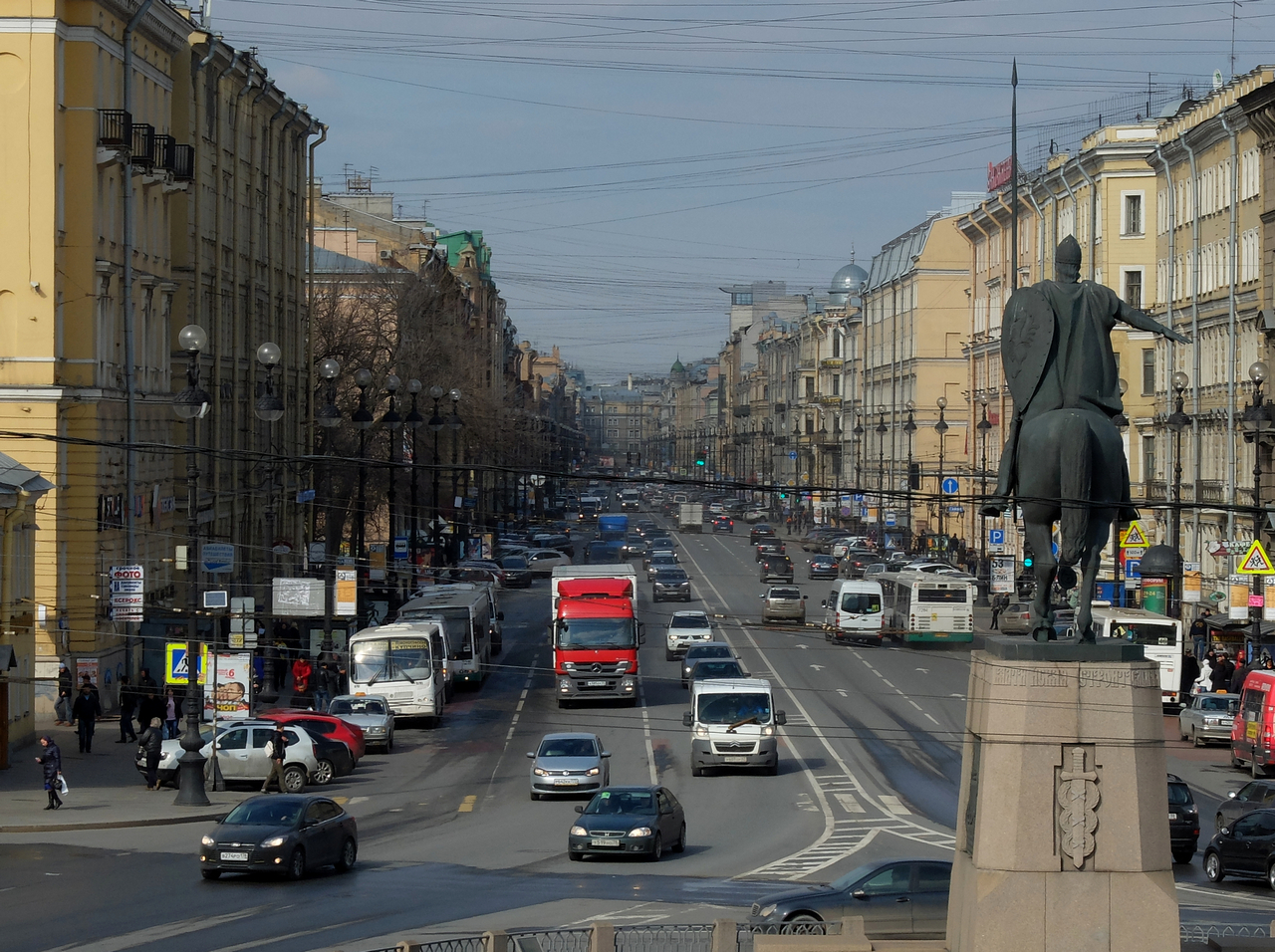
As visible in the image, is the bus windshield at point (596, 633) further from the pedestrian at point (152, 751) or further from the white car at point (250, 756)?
the pedestrian at point (152, 751)

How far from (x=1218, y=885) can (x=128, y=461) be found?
104ft

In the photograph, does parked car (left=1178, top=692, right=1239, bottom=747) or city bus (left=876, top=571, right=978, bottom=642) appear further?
city bus (left=876, top=571, right=978, bottom=642)

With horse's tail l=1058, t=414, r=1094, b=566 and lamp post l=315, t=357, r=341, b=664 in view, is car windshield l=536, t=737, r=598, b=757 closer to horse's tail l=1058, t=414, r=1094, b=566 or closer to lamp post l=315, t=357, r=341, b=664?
lamp post l=315, t=357, r=341, b=664

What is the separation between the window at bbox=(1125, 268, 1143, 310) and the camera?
72688 mm

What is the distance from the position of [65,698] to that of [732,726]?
667 inches

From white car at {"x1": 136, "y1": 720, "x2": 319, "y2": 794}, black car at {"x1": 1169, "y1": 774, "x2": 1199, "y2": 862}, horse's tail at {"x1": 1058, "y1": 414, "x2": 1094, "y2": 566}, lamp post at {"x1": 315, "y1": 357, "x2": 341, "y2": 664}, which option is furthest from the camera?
lamp post at {"x1": 315, "y1": 357, "x2": 341, "y2": 664}

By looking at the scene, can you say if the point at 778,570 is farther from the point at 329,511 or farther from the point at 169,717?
the point at 169,717

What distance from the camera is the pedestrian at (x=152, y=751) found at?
3553cm

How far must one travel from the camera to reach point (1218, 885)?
1040 inches

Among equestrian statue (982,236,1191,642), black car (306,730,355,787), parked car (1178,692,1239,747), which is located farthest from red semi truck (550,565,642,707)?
equestrian statue (982,236,1191,642)

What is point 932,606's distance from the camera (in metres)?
60.8

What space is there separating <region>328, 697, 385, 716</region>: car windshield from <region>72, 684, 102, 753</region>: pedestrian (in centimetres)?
570

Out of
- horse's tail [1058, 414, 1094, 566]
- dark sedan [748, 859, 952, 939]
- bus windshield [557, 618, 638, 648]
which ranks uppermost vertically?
horse's tail [1058, 414, 1094, 566]

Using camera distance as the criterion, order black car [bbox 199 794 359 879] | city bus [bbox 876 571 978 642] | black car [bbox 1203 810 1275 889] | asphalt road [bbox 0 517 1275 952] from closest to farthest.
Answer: asphalt road [bbox 0 517 1275 952], black car [bbox 199 794 359 879], black car [bbox 1203 810 1275 889], city bus [bbox 876 571 978 642]
